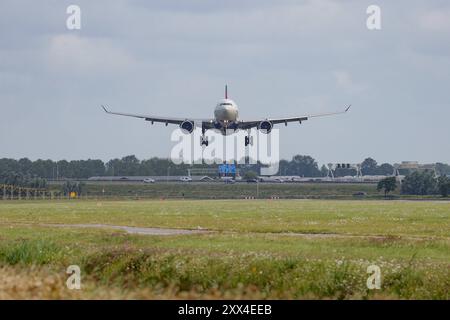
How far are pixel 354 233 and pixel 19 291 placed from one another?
2845 centimetres

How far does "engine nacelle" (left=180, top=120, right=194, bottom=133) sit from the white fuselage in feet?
9.88

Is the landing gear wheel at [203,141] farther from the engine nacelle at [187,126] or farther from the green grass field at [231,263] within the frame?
the green grass field at [231,263]

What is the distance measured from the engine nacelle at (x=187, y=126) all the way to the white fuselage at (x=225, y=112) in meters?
3.01

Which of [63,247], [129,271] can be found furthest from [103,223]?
[129,271]

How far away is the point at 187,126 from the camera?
10581 cm

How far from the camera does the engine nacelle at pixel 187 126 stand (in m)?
105

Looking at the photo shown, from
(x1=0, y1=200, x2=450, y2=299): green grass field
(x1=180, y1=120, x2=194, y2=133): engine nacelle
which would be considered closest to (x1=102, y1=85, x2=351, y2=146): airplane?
(x1=180, y1=120, x2=194, y2=133): engine nacelle

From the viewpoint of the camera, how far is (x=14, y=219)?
6169 cm

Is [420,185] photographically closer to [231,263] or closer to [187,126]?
[187,126]

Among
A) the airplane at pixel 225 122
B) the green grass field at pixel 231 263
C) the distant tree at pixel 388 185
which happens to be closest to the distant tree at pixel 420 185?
the distant tree at pixel 388 185

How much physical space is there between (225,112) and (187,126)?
210 inches

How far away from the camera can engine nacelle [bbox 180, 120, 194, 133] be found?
105m

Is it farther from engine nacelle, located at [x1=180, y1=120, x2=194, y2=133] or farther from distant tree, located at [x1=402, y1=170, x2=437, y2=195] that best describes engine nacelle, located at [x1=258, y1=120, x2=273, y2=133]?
distant tree, located at [x1=402, y1=170, x2=437, y2=195]
